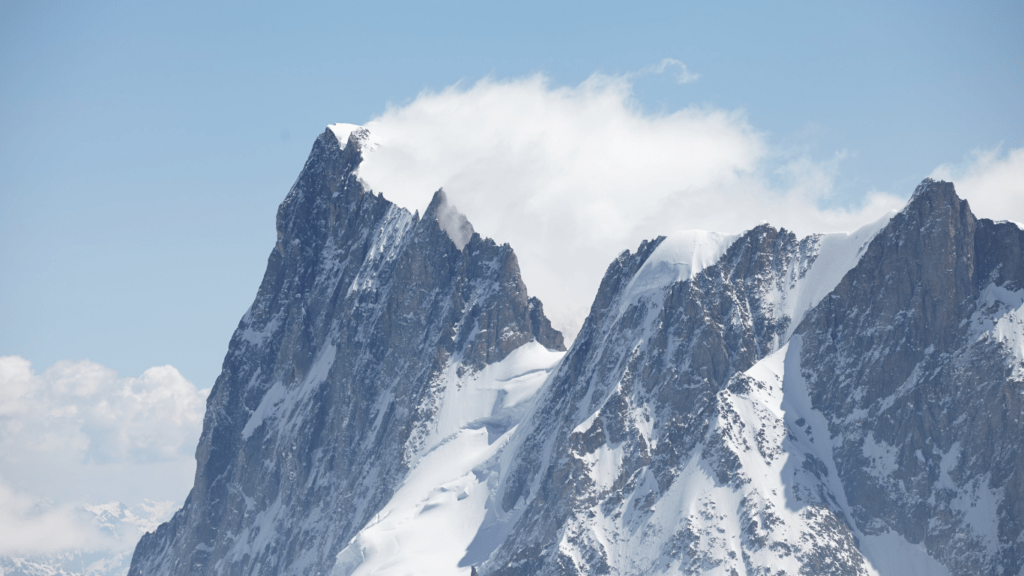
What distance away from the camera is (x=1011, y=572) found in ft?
654
